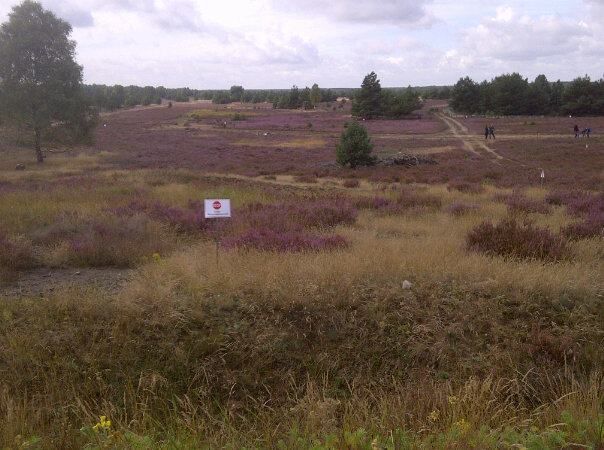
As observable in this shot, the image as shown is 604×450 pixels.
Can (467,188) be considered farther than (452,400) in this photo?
Yes

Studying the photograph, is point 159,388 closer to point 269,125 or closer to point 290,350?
point 290,350

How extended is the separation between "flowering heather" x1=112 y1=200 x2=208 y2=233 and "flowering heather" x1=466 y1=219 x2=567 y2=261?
6189 millimetres

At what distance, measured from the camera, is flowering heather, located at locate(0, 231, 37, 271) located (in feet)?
27.0

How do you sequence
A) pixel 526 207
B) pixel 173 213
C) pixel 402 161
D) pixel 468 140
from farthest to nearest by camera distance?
pixel 468 140
pixel 402 161
pixel 526 207
pixel 173 213

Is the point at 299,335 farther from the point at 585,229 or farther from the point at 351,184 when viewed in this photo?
the point at 351,184

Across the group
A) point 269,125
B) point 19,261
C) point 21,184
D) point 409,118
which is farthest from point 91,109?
point 409,118

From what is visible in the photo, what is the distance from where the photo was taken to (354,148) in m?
29.4

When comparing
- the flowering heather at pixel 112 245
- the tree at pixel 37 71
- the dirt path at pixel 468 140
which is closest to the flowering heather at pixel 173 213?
the flowering heather at pixel 112 245

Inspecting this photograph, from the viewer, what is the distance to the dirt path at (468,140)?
38.2 metres

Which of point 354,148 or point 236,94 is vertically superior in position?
point 236,94

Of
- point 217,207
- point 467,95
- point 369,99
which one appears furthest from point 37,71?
point 467,95

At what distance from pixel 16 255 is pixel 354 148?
75.6 ft

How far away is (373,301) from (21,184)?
1867 cm

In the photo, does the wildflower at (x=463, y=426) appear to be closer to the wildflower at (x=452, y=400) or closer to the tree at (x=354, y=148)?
the wildflower at (x=452, y=400)
